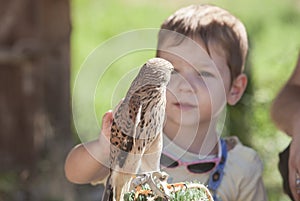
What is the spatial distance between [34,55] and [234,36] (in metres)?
3.11

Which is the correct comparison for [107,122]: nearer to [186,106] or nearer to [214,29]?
[186,106]

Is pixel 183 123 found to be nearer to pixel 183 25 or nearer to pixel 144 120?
pixel 183 25

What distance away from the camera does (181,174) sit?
120 inches

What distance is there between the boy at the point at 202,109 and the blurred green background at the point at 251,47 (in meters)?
2.27

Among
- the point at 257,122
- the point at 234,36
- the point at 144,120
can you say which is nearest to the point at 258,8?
the point at 257,122

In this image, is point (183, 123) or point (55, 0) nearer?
point (183, 123)

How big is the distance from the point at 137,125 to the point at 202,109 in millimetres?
719

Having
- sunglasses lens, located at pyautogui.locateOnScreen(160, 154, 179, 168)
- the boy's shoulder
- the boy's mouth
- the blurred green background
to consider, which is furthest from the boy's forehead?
the blurred green background

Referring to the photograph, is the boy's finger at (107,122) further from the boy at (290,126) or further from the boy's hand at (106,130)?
the boy at (290,126)

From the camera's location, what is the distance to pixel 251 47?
593cm

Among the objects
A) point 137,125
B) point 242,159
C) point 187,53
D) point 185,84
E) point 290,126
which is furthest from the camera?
point 290,126

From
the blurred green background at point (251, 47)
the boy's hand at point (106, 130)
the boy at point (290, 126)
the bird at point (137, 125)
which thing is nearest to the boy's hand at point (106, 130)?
the boy's hand at point (106, 130)

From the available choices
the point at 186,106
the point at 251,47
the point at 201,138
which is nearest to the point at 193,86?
the point at 186,106

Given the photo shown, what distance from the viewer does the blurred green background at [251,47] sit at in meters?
5.71
